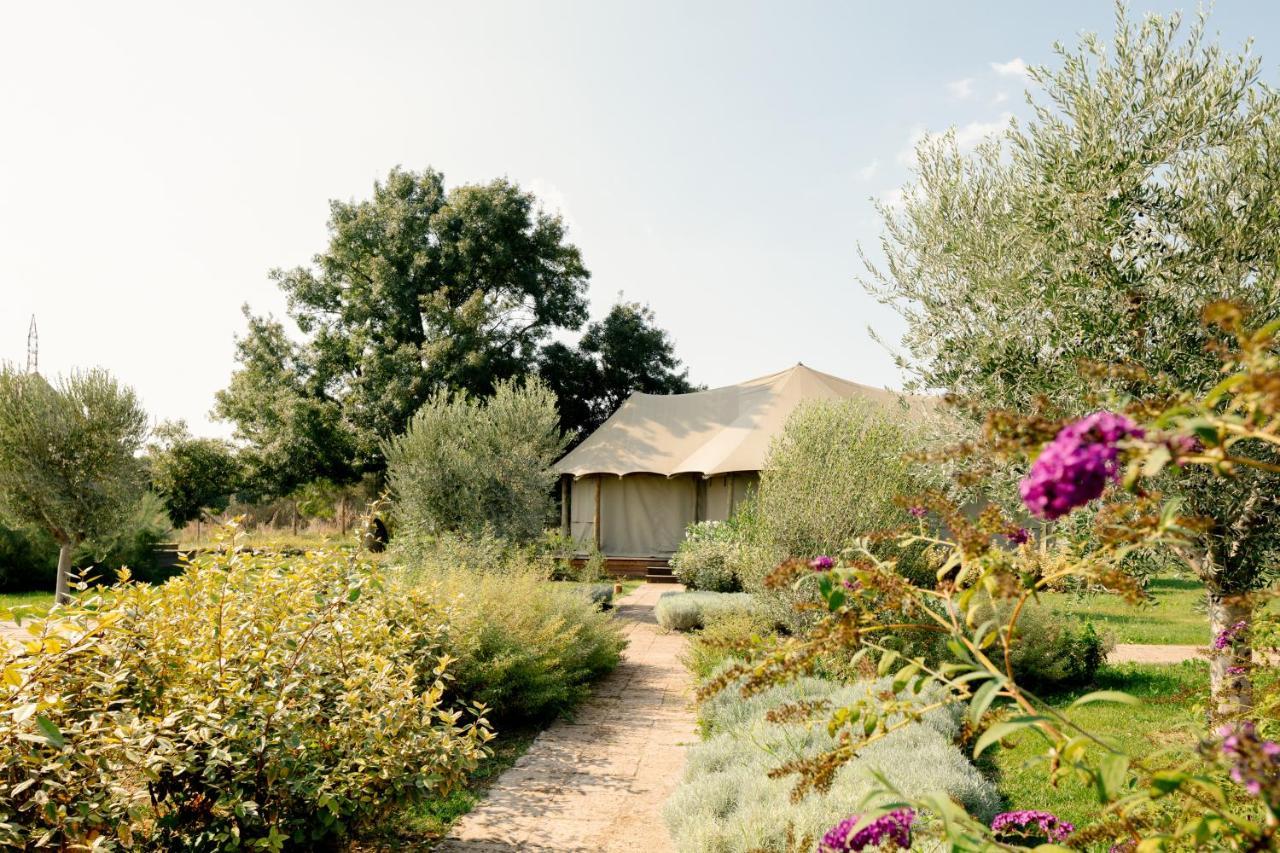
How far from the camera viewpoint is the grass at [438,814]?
14.3 ft

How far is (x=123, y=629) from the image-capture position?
133 inches

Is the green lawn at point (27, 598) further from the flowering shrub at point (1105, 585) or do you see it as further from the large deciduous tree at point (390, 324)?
the flowering shrub at point (1105, 585)

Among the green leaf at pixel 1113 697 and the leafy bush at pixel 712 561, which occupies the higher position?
the green leaf at pixel 1113 697

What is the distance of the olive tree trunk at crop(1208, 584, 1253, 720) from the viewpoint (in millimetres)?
3859

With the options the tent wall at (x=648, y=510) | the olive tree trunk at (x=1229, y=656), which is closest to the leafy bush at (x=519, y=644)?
the olive tree trunk at (x=1229, y=656)

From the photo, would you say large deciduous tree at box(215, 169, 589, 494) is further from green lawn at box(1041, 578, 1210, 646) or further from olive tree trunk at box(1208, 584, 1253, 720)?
olive tree trunk at box(1208, 584, 1253, 720)

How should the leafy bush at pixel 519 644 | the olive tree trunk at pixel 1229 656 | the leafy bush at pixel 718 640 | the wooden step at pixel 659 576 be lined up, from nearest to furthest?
1. the olive tree trunk at pixel 1229 656
2. the leafy bush at pixel 519 644
3. the leafy bush at pixel 718 640
4. the wooden step at pixel 659 576

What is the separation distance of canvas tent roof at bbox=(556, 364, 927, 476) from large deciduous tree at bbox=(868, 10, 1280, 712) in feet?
45.3

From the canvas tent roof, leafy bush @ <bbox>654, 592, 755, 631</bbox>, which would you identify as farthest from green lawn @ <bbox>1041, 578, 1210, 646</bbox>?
the canvas tent roof

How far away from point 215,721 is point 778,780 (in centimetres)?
279

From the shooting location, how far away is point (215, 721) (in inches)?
129

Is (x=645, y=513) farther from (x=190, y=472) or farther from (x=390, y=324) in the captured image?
(x=190, y=472)

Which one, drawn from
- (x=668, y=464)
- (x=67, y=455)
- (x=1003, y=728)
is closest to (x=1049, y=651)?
(x=1003, y=728)

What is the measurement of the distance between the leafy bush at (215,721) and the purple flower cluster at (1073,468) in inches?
105
